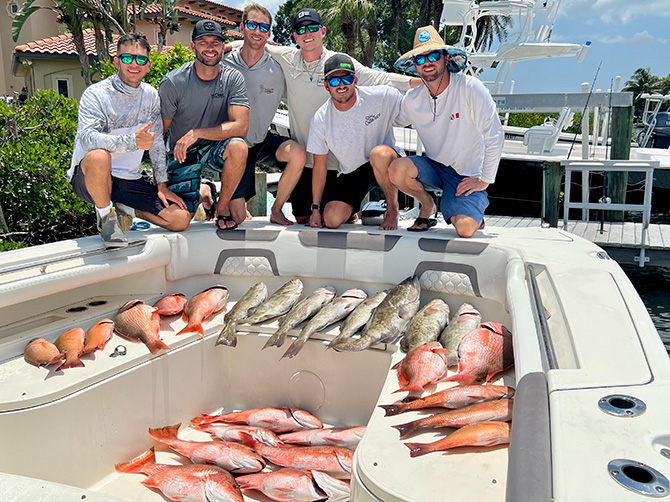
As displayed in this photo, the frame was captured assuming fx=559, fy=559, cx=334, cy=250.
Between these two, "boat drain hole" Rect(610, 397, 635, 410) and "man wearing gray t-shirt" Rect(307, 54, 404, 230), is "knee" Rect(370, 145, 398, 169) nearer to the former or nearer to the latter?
"man wearing gray t-shirt" Rect(307, 54, 404, 230)

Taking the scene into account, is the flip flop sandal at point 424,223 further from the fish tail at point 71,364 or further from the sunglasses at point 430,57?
the fish tail at point 71,364

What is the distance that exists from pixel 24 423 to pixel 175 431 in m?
0.78

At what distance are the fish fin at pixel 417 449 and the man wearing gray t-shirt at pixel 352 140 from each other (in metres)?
2.06

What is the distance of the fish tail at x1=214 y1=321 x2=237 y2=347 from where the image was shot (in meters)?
3.19

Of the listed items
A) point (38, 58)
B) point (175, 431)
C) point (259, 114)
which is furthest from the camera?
point (38, 58)

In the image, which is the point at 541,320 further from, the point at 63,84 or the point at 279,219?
the point at 63,84

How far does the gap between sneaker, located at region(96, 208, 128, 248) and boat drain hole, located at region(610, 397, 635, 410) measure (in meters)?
2.82

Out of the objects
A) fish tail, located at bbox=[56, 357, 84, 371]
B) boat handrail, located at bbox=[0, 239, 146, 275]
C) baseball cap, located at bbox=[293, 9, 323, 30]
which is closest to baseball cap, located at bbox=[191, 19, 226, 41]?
baseball cap, located at bbox=[293, 9, 323, 30]

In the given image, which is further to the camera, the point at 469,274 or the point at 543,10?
the point at 543,10

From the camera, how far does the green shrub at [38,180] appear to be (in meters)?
6.00

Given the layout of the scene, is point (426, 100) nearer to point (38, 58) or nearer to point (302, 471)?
point (302, 471)

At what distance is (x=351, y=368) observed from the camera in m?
3.14

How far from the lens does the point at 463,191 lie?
12.3 feet

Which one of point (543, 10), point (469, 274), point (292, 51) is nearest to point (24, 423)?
point (469, 274)
